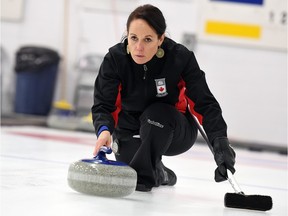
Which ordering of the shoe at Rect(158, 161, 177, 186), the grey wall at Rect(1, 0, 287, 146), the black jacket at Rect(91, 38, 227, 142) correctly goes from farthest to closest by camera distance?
the grey wall at Rect(1, 0, 287, 146), the shoe at Rect(158, 161, 177, 186), the black jacket at Rect(91, 38, 227, 142)

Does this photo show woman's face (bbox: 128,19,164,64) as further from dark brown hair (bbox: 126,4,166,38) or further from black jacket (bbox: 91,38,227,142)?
black jacket (bbox: 91,38,227,142)

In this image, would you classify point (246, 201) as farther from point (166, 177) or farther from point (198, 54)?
point (198, 54)

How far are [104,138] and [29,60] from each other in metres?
5.41

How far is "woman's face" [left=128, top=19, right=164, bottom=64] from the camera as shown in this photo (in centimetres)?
251

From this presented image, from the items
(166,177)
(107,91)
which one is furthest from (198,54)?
(107,91)

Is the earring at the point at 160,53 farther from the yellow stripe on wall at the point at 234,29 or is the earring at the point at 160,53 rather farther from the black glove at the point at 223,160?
the yellow stripe on wall at the point at 234,29

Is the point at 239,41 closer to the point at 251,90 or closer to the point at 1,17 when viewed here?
the point at 251,90

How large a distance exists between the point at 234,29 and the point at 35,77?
7.74 ft

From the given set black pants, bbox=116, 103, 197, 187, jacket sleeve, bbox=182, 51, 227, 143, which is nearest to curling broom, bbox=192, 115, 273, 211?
jacket sleeve, bbox=182, 51, 227, 143

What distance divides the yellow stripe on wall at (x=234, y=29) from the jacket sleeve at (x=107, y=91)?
4.55m

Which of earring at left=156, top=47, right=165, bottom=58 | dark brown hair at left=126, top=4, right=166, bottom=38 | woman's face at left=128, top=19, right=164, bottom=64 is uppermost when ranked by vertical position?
dark brown hair at left=126, top=4, right=166, bottom=38

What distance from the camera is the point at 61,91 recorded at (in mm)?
7906

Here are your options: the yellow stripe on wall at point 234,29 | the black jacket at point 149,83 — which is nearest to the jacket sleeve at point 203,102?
the black jacket at point 149,83

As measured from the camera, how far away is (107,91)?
268cm
